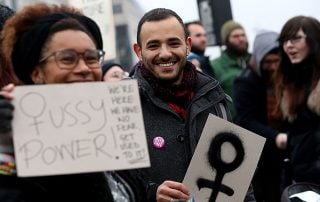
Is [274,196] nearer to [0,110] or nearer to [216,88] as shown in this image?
[216,88]

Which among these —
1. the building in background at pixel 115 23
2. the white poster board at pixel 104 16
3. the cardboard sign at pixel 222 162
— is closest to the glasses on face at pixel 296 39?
the building in background at pixel 115 23

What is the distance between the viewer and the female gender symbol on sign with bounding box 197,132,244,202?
125 inches

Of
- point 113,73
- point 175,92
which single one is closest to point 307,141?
point 175,92

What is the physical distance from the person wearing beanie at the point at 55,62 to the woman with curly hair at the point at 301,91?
91.0 inches

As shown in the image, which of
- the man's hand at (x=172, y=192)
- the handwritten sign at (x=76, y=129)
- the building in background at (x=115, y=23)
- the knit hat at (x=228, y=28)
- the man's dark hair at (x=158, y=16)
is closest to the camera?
the handwritten sign at (x=76, y=129)

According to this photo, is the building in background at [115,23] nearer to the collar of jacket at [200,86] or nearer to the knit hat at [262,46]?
the collar of jacket at [200,86]

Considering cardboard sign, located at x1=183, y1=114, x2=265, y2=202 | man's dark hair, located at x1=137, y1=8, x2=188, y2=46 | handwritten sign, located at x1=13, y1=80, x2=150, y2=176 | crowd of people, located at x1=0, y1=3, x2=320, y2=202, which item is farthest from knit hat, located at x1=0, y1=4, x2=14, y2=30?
handwritten sign, located at x1=13, y1=80, x2=150, y2=176

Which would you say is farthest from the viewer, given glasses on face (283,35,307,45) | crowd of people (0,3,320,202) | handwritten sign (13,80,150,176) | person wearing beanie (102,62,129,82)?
person wearing beanie (102,62,129,82)

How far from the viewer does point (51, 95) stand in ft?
7.17

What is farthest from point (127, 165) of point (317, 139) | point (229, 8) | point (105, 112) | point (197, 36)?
point (229, 8)

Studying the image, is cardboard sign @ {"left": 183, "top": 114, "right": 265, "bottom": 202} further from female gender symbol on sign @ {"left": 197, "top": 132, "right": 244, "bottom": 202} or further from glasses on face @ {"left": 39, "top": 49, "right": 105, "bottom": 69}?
glasses on face @ {"left": 39, "top": 49, "right": 105, "bottom": 69}

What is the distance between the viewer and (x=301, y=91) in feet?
16.3

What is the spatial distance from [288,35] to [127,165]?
3204mm

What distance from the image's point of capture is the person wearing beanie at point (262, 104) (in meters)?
5.93
